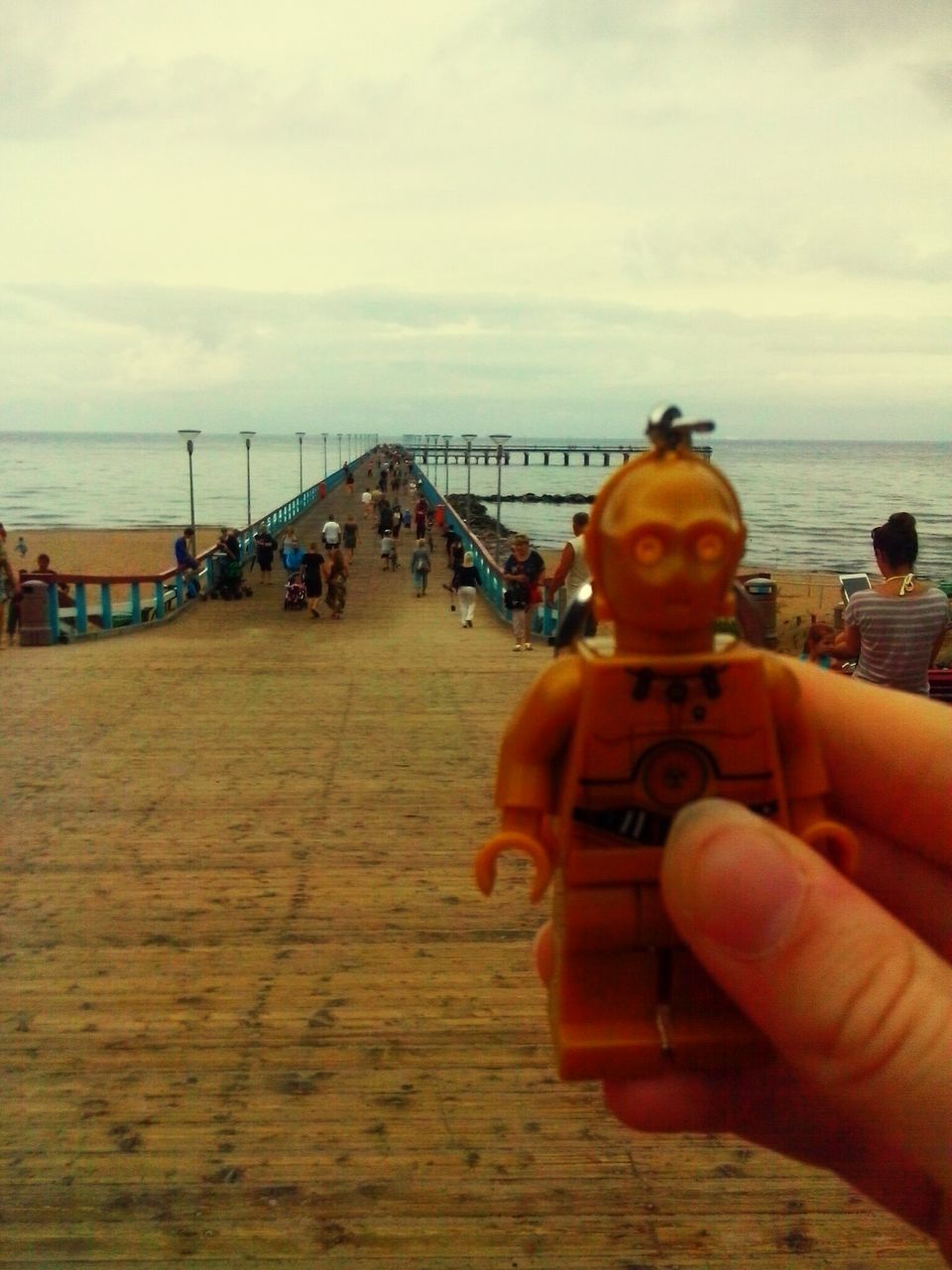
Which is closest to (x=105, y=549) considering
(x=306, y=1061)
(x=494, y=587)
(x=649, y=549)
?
(x=494, y=587)

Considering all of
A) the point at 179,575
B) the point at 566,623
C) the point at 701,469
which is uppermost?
the point at 701,469

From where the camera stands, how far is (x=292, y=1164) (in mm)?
3266

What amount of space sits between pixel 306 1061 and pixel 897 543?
10.7 ft

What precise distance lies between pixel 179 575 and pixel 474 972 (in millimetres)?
14755

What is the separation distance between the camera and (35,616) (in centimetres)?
1376

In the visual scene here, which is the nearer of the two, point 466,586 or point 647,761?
point 647,761

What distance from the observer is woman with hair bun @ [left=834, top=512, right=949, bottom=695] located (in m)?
4.80

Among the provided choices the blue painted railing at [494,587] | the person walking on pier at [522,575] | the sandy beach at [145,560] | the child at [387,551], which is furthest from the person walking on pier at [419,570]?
the person walking on pier at [522,575]

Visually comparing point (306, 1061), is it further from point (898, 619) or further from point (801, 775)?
point (898, 619)

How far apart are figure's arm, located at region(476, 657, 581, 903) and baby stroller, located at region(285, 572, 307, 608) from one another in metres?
16.6

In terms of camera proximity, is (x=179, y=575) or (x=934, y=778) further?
(x=179, y=575)

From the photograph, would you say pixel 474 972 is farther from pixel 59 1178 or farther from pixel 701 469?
pixel 701 469

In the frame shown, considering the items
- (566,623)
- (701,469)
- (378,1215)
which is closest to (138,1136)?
(378,1215)

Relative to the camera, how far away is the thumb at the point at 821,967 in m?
1.50
